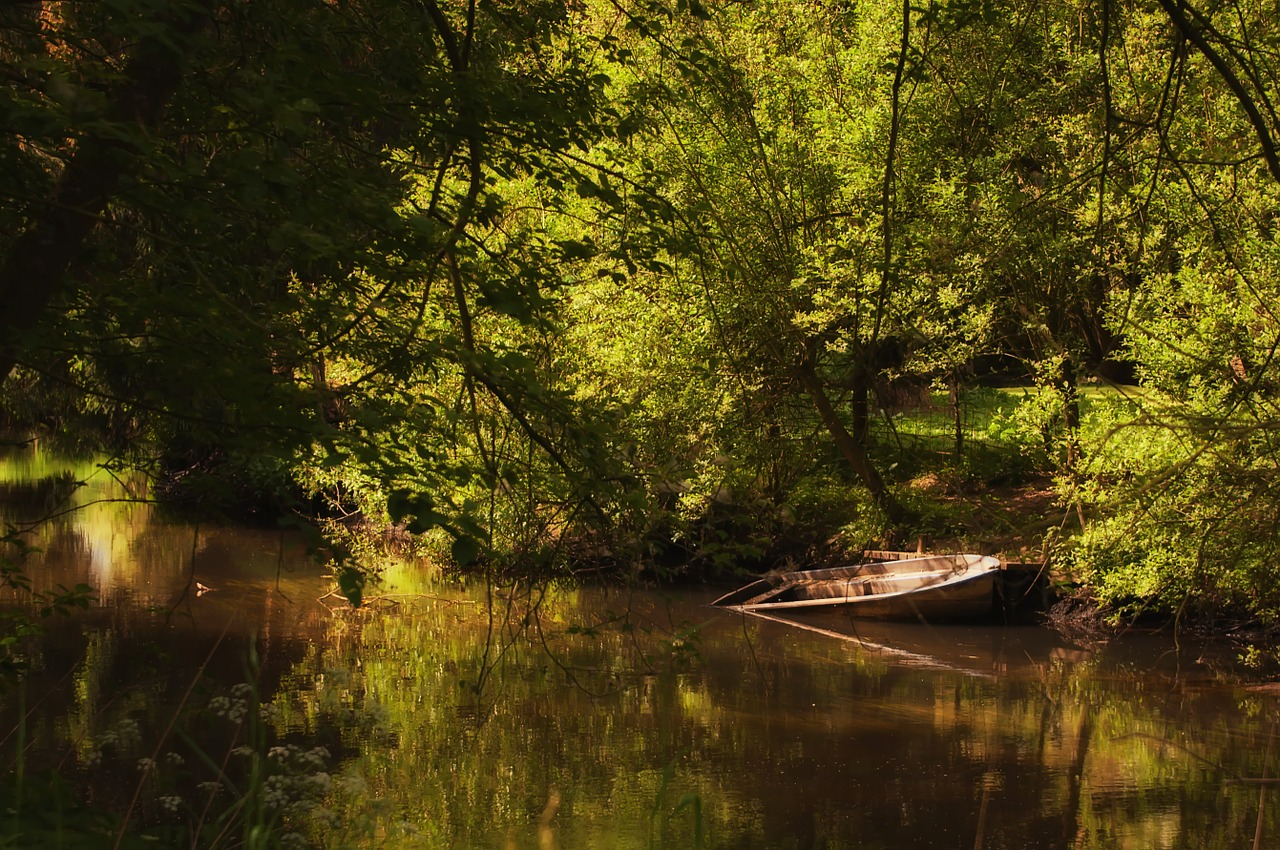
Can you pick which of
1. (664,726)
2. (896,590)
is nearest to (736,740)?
(664,726)

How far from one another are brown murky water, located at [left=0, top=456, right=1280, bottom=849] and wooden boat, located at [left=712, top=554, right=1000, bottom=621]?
466 mm

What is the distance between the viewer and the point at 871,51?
15133mm

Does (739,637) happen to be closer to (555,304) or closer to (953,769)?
(953,769)

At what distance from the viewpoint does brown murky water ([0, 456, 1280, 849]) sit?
7941 millimetres

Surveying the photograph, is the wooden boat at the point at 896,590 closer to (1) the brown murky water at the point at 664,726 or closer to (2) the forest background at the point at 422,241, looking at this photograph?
(1) the brown murky water at the point at 664,726

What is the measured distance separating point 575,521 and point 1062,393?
1131cm

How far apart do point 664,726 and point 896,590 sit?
666 cm

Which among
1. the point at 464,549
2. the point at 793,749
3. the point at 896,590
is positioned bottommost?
the point at 793,749

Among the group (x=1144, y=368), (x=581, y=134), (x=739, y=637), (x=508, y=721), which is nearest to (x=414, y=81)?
(x=581, y=134)

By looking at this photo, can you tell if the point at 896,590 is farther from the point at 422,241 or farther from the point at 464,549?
the point at 464,549

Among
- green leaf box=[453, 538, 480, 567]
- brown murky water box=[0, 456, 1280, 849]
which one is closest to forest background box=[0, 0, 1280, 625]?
green leaf box=[453, 538, 480, 567]

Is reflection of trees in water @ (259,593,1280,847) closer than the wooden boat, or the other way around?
reflection of trees in water @ (259,593,1280,847)

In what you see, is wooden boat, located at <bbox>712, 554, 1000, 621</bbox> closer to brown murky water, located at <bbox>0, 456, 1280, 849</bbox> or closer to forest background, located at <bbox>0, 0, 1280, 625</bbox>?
brown murky water, located at <bbox>0, 456, 1280, 849</bbox>

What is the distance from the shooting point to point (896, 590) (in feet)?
53.9
